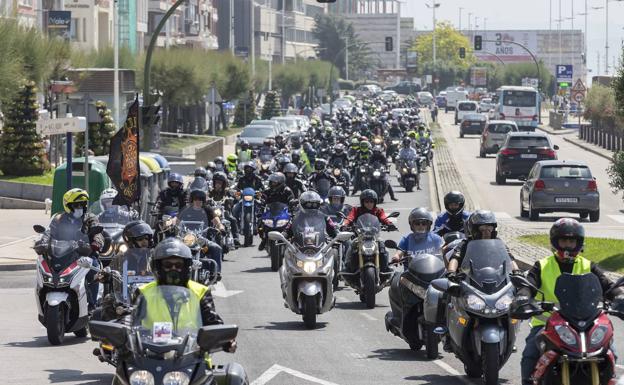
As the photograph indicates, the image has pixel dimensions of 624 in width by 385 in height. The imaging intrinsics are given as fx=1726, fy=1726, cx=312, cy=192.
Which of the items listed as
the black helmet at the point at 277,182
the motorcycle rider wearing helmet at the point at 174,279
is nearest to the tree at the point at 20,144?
the black helmet at the point at 277,182

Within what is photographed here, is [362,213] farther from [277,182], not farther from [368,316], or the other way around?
[277,182]

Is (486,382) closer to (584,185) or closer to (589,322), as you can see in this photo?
(589,322)

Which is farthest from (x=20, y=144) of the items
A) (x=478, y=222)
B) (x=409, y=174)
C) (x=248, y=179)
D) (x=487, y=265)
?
(x=487, y=265)

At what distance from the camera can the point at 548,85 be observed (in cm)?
19612

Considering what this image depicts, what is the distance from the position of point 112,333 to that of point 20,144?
3835 cm

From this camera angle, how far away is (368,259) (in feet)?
67.6

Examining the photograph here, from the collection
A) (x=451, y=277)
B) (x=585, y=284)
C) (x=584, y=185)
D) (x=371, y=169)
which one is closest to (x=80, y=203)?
(x=451, y=277)

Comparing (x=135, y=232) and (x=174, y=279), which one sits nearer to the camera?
(x=174, y=279)

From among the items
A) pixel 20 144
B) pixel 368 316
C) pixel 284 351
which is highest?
pixel 20 144

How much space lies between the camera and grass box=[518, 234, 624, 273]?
26516 mm

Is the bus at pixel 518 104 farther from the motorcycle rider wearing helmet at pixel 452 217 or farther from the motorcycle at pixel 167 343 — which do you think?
the motorcycle at pixel 167 343

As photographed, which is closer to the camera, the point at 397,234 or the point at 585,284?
the point at 585,284

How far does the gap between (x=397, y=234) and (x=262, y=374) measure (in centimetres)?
2006

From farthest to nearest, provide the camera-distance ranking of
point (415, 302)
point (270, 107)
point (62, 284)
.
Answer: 1. point (270, 107)
2. point (62, 284)
3. point (415, 302)
